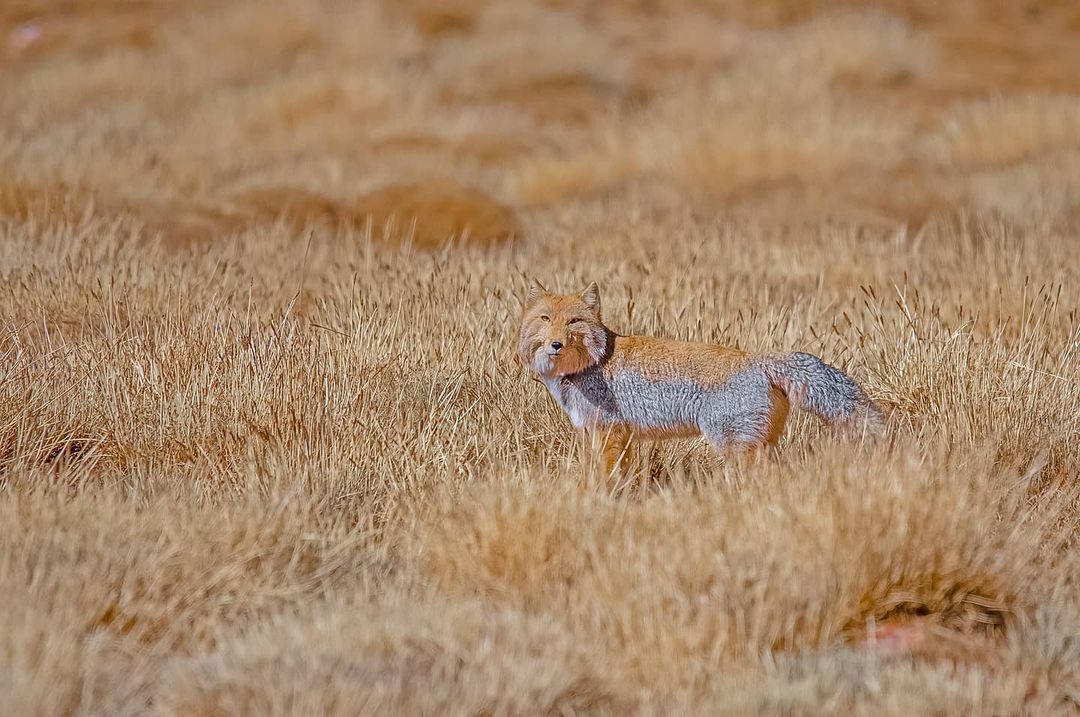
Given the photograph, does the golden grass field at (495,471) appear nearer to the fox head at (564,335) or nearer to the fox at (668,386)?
the fox at (668,386)

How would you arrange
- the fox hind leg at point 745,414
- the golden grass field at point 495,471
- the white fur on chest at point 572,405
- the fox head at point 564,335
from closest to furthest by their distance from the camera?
the golden grass field at point 495,471 < the fox hind leg at point 745,414 < the fox head at point 564,335 < the white fur on chest at point 572,405

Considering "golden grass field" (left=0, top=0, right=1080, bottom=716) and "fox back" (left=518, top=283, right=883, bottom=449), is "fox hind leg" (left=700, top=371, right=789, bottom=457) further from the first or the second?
"golden grass field" (left=0, top=0, right=1080, bottom=716)

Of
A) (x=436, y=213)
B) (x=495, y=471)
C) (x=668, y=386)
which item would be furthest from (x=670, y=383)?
(x=436, y=213)

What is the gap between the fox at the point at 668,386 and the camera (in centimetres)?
393

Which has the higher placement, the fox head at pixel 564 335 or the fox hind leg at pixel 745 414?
the fox head at pixel 564 335

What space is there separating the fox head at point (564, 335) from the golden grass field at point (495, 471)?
0.36 m

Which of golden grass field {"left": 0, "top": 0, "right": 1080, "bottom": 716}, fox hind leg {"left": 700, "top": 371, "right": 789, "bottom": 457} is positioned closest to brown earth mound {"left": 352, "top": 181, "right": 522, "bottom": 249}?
golden grass field {"left": 0, "top": 0, "right": 1080, "bottom": 716}

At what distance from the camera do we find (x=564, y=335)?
4066mm

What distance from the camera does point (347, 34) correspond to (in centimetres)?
1850

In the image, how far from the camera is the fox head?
4.07m

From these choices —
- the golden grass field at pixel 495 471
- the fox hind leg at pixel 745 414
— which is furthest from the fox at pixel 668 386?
the golden grass field at pixel 495 471

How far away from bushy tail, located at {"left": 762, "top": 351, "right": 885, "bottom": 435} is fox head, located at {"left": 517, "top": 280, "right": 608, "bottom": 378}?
0.53 m

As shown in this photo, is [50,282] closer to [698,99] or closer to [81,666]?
[81,666]

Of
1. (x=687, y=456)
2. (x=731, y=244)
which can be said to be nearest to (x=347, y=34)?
(x=731, y=244)
